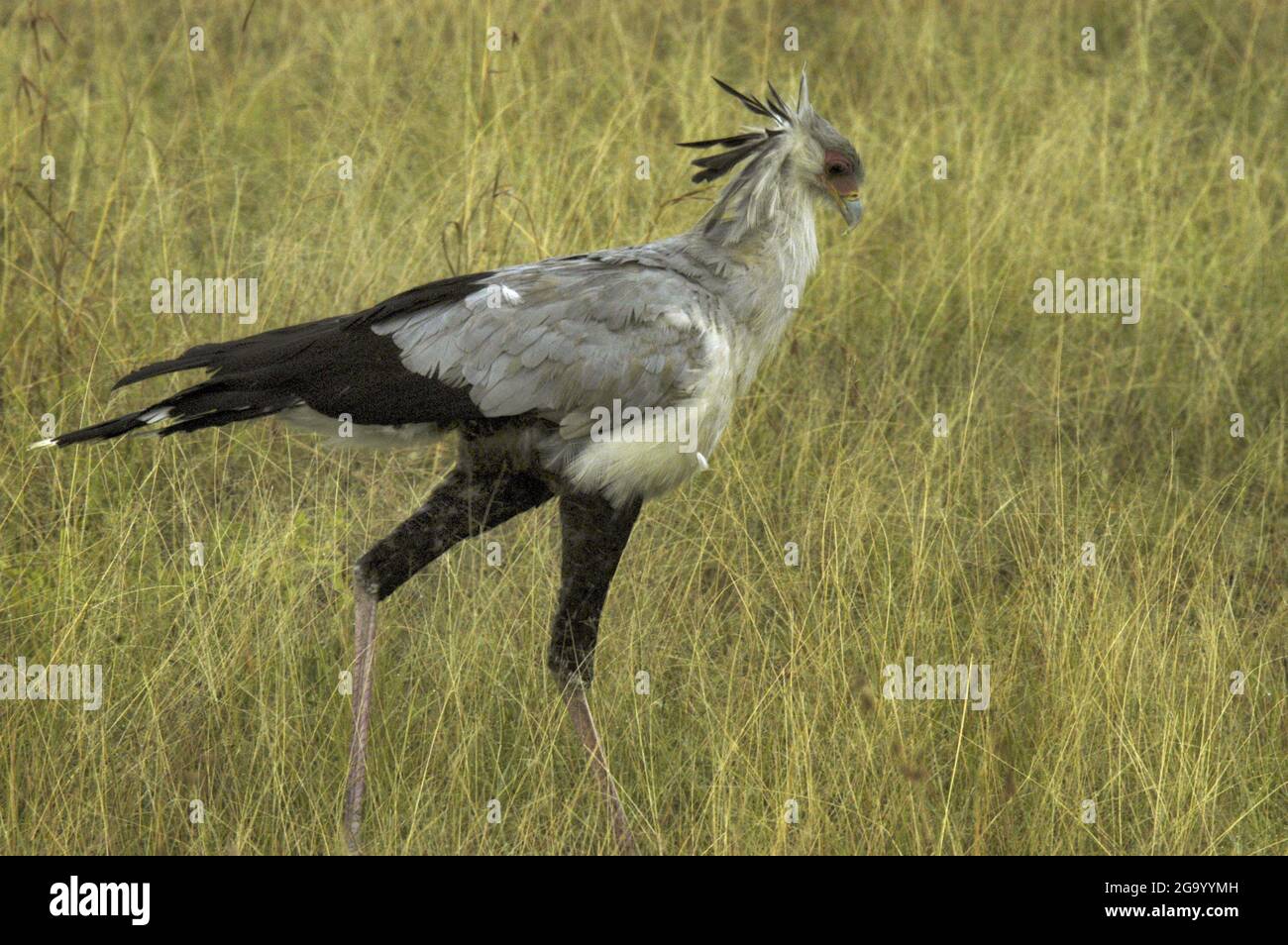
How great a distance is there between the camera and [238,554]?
15.5 ft

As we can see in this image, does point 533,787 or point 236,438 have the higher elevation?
point 236,438

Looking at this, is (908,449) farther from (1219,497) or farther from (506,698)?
(506,698)

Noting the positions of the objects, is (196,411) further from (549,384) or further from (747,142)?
(747,142)

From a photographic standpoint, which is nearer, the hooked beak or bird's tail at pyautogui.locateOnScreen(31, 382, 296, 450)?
bird's tail at pyautogui.locateOnScreen(31, 382, 296, 450)

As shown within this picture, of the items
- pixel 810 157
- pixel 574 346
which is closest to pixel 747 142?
pixel 810 157

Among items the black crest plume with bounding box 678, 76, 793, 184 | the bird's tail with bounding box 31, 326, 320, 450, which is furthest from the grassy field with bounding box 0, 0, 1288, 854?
the black crest plume with bounding box 678, 76, 793, 184

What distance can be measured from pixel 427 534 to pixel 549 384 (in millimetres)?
517

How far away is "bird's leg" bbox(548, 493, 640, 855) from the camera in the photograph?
4082mm

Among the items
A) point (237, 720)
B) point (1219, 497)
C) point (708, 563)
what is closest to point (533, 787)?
point (237, 720)

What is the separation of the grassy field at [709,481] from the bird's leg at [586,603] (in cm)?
11

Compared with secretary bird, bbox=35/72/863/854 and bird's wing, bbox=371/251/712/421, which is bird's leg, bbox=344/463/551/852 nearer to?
secretary bird, bbox=35/72/863/854

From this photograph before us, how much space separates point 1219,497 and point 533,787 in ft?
8.42

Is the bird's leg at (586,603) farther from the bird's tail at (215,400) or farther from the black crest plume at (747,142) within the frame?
the black crest plume at (747,142)

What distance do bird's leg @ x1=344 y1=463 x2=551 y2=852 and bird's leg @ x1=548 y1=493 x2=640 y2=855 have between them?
0.58 ft
